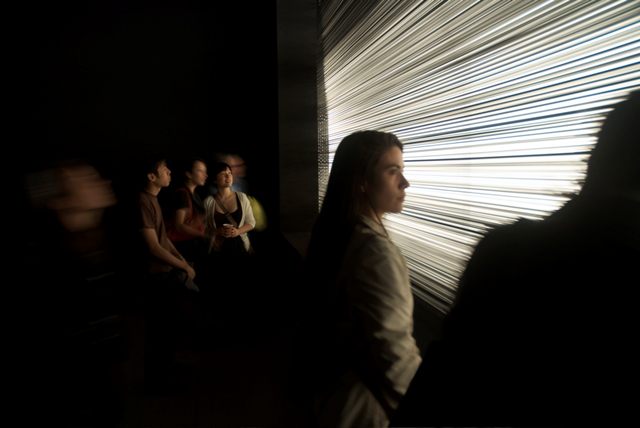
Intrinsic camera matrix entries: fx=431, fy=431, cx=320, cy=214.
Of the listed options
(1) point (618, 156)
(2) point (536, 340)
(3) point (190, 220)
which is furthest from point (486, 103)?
(3) point (190, 220)

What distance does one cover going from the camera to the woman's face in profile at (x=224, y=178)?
3.12m

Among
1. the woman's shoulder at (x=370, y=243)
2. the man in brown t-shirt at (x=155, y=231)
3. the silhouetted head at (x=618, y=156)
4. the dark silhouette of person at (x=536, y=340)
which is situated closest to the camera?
the dark silhouette of person at (x=536, y=340)

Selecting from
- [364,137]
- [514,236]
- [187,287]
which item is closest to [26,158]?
[187,287]

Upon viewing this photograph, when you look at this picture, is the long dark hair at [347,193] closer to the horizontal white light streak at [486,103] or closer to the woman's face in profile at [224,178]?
the horizontal white light streak at [486,103]

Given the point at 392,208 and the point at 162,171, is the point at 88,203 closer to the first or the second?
the point at 162,171

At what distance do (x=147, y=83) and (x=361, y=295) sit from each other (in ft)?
16.2

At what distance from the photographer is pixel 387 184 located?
1230mm

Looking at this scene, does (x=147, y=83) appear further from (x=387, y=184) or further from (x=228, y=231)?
(x=387, y=184)

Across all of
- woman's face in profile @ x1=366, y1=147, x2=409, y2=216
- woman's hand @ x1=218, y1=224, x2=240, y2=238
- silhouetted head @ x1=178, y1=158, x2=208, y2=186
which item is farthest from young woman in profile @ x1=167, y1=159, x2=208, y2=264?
woman's face in profile @ x1=366, y1=147, x2=409, y2=216

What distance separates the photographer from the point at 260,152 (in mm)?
5395

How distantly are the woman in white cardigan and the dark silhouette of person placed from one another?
9.12 ft

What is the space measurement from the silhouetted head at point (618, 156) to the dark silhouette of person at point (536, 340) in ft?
0.71

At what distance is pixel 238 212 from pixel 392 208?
2133mm

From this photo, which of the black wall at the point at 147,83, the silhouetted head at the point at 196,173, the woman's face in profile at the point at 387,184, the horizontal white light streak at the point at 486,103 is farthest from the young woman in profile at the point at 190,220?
the woman's face in profile at the point at 387,184
